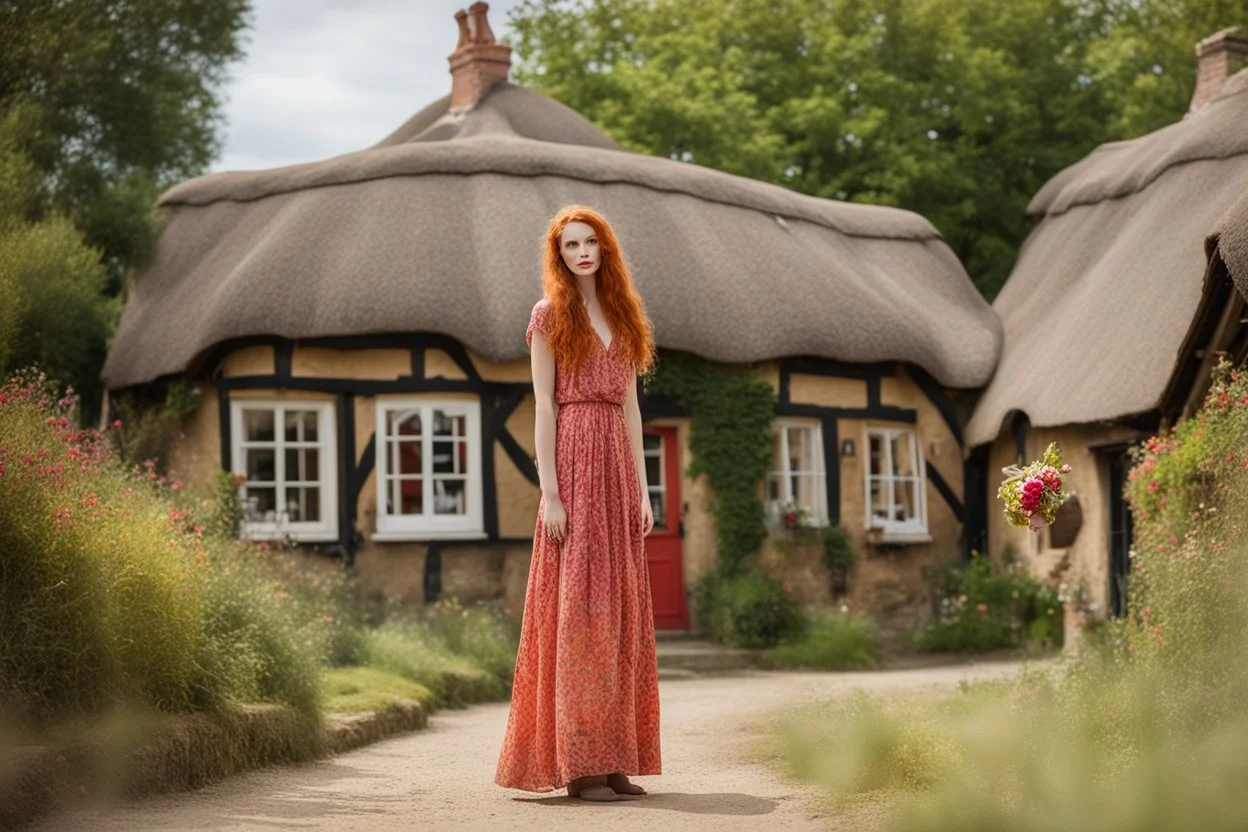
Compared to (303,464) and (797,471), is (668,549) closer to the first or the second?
(797,471)

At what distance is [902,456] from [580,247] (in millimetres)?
11789

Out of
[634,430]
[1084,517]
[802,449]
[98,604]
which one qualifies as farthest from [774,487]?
[98,604]

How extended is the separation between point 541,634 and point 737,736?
122 inches

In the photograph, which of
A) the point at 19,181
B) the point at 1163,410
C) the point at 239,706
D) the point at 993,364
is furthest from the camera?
the point at 993,364

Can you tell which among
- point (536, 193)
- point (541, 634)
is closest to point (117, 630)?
point (541, 634)

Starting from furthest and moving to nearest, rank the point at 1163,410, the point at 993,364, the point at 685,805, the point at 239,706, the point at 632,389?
the point at 993,364, the point at 1163,410, the point at 239,706, the point at 632,389, the point at 685,805

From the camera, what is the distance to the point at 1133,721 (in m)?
6.59

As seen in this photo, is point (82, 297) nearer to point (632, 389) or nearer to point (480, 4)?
point (480, 4)

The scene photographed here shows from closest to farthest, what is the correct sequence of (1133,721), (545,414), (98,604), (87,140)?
(545,414) < (1133,721) < (98,604) < (87,140)

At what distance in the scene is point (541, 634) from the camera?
633cm

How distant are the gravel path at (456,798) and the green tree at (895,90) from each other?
50.7ft

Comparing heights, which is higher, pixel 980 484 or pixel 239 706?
pixel 980 484

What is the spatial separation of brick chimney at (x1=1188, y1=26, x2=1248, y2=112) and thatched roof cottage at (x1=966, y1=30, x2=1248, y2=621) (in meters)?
0.02

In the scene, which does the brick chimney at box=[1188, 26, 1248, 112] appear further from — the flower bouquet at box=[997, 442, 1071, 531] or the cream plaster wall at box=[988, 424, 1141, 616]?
the flower bouquet at box=[997, 442, 1071, 531]
